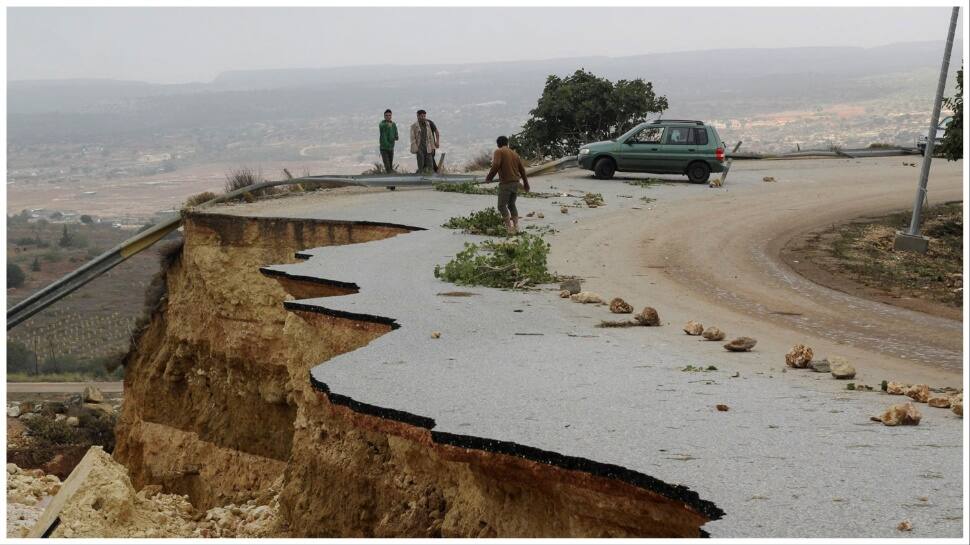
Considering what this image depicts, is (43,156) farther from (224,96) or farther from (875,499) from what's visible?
(875,499)

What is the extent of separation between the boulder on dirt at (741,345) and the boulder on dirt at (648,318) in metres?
1.35

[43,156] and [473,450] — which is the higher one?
[473,450]

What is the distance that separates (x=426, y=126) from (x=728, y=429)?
21105 millimetres

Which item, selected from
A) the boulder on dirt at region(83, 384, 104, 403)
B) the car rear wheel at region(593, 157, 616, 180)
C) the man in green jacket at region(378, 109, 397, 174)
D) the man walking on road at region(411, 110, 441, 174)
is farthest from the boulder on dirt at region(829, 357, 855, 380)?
the boulder on dirt at region(83, 384, 104, 403)

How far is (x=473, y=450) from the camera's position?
27.3ft

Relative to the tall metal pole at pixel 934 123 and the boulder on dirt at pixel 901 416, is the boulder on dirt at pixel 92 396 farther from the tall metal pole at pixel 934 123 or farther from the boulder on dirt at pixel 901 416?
the boulder on dirt at pixel 901 416

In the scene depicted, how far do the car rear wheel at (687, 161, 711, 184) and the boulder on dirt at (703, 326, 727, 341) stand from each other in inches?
698

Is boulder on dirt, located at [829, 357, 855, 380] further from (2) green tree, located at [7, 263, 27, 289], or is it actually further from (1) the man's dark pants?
(2) green tree, located at [7, 263, 27, 289]

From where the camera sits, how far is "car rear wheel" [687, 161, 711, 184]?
29984 millimetres

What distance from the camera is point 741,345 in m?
12.0

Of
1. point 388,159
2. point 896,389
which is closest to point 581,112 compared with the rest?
point 388,159

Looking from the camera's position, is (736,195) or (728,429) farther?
(736,195)

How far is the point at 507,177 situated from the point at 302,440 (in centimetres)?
851

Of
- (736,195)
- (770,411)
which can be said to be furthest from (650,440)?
(736,195)
